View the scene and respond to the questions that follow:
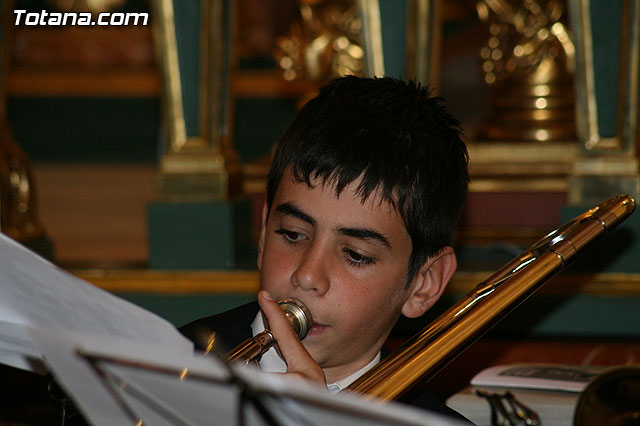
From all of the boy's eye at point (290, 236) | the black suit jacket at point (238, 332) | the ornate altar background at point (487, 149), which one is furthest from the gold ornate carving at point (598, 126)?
the boy's eye at point (290, 236)

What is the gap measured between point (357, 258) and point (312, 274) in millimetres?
82

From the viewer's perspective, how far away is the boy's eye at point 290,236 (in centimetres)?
114

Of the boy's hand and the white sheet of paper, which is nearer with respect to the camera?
the white sheet of paper

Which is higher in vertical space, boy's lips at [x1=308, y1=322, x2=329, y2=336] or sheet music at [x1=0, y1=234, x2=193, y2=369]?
sheet music at [x1=0, y1=234, x2=193, y2=369]

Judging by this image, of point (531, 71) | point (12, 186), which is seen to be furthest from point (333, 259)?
point (531, 71)

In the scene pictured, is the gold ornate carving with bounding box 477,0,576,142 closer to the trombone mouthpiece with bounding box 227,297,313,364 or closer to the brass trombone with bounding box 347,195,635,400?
the brass trombone with bounding box 347,195,635,400

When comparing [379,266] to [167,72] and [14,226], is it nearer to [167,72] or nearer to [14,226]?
[167,72]

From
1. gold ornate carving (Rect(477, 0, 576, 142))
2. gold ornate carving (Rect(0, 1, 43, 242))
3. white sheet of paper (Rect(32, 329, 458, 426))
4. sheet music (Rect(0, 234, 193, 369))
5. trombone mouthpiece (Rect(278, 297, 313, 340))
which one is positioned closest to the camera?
white sheet of paper (Rect(32, 329, 458, 426))

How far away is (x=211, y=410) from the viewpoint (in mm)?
615

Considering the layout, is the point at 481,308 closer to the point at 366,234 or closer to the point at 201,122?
the point at 366,234

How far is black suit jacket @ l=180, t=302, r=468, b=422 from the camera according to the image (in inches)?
47.0

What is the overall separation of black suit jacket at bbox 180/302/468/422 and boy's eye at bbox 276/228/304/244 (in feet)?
0.49

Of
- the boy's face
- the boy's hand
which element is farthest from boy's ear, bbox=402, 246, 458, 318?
the boy's hand

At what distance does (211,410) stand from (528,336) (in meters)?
1.30
